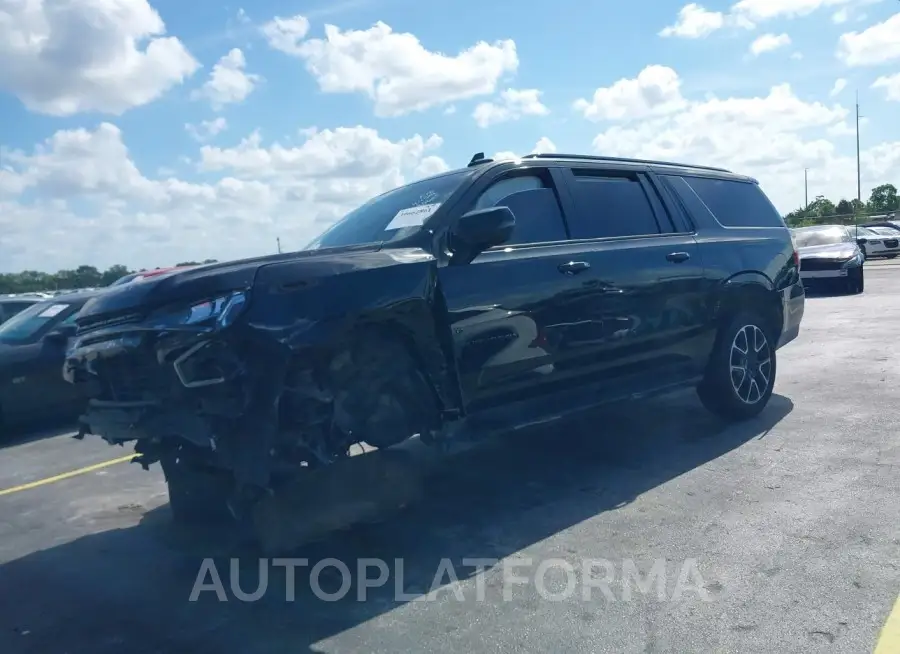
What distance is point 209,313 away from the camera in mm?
3945

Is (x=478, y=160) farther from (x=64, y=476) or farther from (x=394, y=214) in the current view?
(x=64, y=476)

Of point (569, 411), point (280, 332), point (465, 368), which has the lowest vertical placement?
point (569, 411)

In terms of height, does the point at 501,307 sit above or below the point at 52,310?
below

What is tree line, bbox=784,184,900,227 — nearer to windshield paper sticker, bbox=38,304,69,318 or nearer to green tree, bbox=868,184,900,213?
green tree, bbox=868,184,900,213

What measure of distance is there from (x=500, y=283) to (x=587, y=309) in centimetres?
77

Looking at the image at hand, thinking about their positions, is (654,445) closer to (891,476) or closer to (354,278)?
(891,476)

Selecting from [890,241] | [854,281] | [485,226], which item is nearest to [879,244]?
[890,241]

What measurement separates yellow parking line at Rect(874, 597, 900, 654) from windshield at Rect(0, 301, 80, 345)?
7.75m

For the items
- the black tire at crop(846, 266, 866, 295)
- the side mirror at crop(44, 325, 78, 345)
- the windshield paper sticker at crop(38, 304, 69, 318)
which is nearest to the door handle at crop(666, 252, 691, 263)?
the side mirror at crop(44, 325, 78, 345)

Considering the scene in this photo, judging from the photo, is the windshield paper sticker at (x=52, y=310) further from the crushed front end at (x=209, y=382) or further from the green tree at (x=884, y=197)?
the green tree at (x=884, y=197)

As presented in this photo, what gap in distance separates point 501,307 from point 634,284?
4.16 ft

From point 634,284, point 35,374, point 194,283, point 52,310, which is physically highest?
point 194,283

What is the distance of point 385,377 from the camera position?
14.8 ft

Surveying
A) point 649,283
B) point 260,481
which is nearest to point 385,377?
point 260,481
